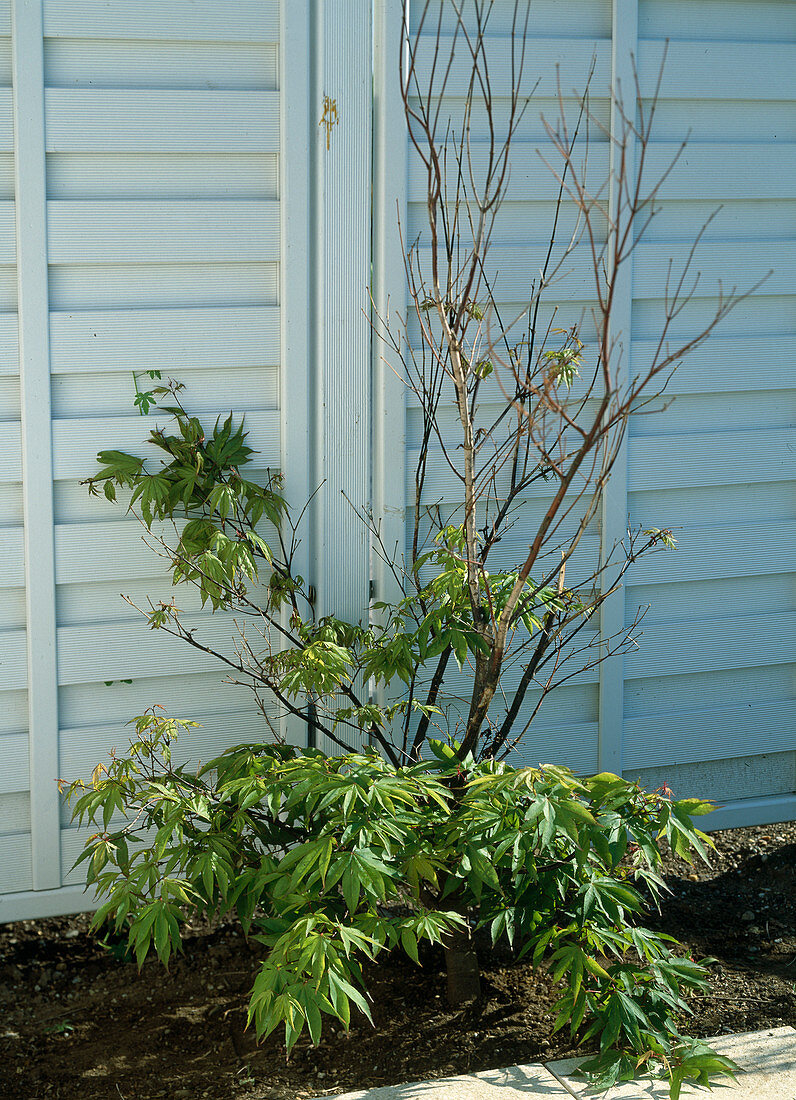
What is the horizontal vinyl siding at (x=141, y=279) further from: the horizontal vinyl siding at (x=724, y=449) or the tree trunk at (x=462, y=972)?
the horizontal vinyl siding at (x=724, y=449)

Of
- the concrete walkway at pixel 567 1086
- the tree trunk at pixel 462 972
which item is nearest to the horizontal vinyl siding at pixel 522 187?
the tree trunk at pixel 462 972

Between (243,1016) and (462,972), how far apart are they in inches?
24.0

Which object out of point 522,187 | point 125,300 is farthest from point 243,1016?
point 522,187

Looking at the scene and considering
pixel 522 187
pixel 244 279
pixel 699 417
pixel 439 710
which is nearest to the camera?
pixel 439 710

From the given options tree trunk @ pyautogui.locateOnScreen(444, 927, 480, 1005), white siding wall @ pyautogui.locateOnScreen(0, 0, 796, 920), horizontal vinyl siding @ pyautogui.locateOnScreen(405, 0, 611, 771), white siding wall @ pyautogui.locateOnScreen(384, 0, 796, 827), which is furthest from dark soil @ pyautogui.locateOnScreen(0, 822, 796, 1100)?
horizontal vinyl siding @ pyautogui.locateOnScreen(405, 0, 611, 771)

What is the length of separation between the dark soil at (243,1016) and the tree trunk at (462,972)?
34 mm

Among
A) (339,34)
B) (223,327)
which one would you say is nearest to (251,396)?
(223,327)

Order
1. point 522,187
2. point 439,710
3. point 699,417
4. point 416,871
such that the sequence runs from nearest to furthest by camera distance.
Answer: point 416,871 → point 439,710 → point 522,187 → point 699,417

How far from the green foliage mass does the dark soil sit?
311 mm

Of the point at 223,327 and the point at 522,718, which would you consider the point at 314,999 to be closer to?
the point at 522,718

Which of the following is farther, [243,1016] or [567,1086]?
[243,1016]

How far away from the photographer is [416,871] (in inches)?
92.4

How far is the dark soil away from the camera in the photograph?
2.63m

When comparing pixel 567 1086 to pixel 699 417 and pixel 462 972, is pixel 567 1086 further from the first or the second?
pixel 699 417
